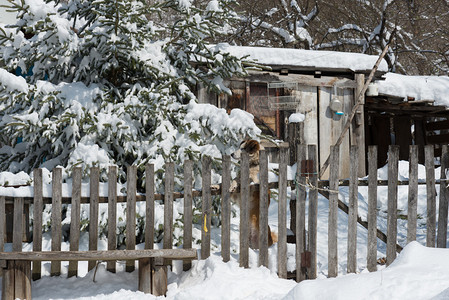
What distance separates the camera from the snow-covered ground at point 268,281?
3.35 metres

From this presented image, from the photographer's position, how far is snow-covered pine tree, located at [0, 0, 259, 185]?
612 cm

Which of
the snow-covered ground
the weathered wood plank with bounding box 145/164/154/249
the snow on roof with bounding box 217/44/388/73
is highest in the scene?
the snow on roof with bounding box 217/44/388/73

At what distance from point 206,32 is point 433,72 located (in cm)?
1535

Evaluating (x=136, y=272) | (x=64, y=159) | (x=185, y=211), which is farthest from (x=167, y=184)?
(x=64, y=159)

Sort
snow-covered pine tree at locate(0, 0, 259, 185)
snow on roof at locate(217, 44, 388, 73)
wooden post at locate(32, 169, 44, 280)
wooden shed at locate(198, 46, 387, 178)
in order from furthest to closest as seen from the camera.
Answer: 1. wooden shed at locate(198, 46, 387, 178)
2. snow on roof at locate(217, 44, 388, 73)
3. snow-covered pine tree at locate(0, 0, 259, 185)
4. wooden post at locate(32, 169, 44, 280)

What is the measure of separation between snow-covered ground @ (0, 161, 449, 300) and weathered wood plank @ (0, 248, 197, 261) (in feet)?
1.12

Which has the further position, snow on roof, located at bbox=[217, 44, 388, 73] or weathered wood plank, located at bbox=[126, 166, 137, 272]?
snow on roof, located at bbox=[217, 44, 388, 73]

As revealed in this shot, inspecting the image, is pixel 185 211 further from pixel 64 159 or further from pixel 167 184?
pixel 64 159

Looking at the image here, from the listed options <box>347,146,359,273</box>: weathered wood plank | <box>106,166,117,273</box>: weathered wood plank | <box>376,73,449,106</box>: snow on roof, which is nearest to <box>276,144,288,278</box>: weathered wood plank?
<box>347,146,359,273</box>: weathered wood plank

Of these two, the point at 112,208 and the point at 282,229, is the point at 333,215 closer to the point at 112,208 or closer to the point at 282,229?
the point at 282,229

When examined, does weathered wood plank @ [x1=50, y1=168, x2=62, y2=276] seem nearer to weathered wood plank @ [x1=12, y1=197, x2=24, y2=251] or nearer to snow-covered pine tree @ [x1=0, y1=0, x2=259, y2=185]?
weathered wood plank @ [x1=12, y1=197, x2=24, y2=251]

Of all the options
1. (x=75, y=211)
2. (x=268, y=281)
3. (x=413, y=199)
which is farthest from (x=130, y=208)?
(x=413, y=199)

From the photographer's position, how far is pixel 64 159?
259 inches

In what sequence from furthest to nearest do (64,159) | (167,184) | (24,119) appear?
1. (64,159)
2. (24,119)
3. (167,184)
